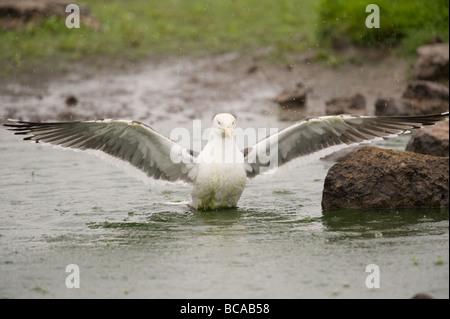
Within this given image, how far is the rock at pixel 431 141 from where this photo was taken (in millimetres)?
10719

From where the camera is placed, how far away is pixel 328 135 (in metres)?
9.35

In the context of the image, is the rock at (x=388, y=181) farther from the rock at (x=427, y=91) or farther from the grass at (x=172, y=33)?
the grass at (x=172, y=33)

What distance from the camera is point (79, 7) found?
811 inches

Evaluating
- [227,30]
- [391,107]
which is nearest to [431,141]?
[391,107]

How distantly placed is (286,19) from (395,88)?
17.3 ft

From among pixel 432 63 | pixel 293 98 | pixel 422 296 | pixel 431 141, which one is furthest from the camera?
pixel 432 63

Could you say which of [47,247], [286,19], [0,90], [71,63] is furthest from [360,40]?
[47,247]

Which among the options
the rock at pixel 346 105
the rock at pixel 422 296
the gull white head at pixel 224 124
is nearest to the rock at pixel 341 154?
the gull white head at pixel 224 124

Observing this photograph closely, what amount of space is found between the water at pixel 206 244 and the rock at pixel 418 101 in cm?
404

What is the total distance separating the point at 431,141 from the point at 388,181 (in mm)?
2343

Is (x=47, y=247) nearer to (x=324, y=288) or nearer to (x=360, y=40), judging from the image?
(x=324, y=288)

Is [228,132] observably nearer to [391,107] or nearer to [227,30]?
[391,107]

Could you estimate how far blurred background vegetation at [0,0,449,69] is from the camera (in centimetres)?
1769
